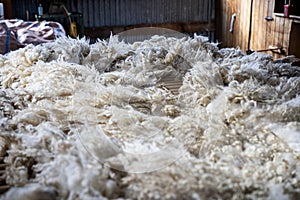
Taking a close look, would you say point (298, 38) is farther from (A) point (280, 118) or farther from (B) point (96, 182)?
(B) point (96, 182)

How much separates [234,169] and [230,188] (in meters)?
0.09

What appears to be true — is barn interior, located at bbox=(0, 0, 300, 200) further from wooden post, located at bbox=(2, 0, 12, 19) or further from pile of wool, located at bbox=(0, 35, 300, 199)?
wooden post, located at bbox=(2, 0, 12, 19)

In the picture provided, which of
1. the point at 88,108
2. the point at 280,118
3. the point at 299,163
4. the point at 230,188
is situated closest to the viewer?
the point at 230,188

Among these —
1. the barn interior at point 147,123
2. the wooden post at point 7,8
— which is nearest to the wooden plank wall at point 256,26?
the barn interior at point 147,123

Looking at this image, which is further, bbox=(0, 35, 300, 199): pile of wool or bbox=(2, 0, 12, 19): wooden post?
bbox=(2, 0, 12, 19): wooden post

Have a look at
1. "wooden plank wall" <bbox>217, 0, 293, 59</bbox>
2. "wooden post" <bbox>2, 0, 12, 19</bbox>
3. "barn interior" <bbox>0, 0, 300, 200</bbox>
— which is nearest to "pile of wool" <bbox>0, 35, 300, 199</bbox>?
"barn interior" <bbox>0, 0, 300, 200</bbox>

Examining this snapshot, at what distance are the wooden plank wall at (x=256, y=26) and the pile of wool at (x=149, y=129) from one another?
8.21 feet

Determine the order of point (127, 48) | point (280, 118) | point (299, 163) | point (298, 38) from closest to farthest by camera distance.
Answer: point (299, 163) → point (280, 118) → point (127, 48) → point (298, 38)

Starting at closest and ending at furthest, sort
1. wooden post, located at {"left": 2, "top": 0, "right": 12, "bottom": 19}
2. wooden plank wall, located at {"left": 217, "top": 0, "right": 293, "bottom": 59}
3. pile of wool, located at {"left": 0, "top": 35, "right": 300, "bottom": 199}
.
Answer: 1. pile of wool, located at {"left": 0, "top": 35, "right": 300, "bottom": 199}
2. wooden plank wall, located at {"left": 217, "top": 0, "right": 293, "bottom": 59}
3. wooden post, located at {"left": 2, "top": 0, "right": 12, "bottom": 19}

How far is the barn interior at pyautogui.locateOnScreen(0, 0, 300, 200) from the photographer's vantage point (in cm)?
101

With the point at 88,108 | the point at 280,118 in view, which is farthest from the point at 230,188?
the point at 88,108

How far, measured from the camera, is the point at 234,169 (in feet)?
3.55

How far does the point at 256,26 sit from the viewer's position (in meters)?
5.39

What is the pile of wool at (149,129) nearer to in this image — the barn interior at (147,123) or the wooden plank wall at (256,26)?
the barn interior at (147,123)
